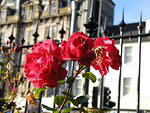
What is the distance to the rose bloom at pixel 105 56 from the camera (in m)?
1.34

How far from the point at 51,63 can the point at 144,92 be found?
17.1 metres

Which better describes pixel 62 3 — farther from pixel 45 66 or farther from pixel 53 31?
pixel 45 66

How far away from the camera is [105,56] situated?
1353 millimetres

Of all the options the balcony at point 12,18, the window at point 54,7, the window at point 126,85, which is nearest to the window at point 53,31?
the window at point 54,7

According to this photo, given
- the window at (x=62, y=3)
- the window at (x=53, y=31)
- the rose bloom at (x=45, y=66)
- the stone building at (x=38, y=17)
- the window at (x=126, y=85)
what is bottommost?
the window at (x=126, y=85)

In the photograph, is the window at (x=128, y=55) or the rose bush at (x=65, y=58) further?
the window at (x=128, y=55)

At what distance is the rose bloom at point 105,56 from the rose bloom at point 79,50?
3 centimetres

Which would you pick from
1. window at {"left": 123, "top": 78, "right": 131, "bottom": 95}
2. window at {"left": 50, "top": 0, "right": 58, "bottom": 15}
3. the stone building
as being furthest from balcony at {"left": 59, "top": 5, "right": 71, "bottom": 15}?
window at {"left": 123, "top": 78, "right": 131, "bottom": 95}

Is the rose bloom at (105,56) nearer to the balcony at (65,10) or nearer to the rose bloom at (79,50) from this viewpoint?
the rose bloom at (79,50)

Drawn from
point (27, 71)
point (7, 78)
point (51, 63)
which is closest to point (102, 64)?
point (51, 63)

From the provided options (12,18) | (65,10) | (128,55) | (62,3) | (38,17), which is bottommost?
(128,55)

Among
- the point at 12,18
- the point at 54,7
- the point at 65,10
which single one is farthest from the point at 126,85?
the point at 12,18

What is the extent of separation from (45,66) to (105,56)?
298 mm

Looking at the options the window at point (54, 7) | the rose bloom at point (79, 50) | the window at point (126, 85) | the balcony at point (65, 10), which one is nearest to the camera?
the rose bloom at point (79, 50)
